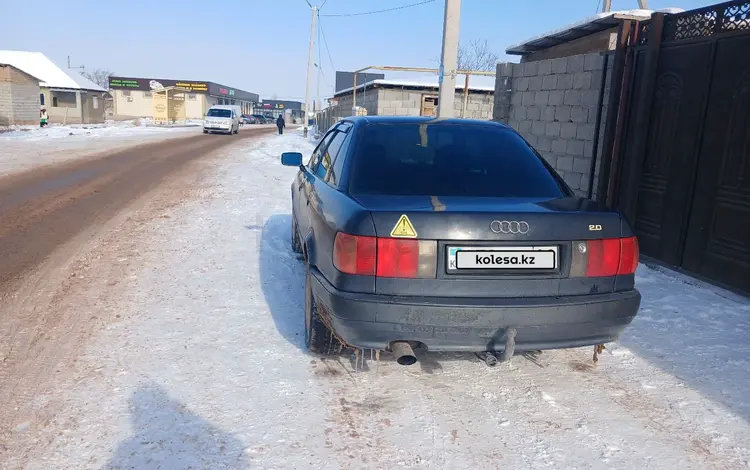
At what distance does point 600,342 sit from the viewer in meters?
2.98

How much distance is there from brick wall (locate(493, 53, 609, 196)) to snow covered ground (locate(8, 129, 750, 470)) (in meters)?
3.03

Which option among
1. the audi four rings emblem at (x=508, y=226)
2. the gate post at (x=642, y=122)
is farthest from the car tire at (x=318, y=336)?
the gate post at (x=642, y=122)

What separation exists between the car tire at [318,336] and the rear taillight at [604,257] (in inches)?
58.5

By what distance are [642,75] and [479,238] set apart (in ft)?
14.5

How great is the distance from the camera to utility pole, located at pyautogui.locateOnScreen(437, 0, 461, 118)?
873cm

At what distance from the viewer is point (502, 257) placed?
8.98ft

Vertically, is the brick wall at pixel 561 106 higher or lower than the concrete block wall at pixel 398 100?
lower

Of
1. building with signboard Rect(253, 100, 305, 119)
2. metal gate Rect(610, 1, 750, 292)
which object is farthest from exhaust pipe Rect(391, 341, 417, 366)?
building with signboard Rect(253, 100, 305, 119)

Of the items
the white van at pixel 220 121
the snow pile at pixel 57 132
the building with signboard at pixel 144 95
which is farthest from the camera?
the building with signboard at pixel 144 95

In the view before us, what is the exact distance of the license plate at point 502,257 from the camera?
2.71 m

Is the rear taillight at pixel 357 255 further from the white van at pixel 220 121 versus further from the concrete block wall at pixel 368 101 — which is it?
the white van at pixel 220 121

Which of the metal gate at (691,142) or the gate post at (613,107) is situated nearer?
the metal gate at (691,142)

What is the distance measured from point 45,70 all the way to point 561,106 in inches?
1962

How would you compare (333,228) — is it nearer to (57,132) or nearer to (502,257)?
(502,257)
